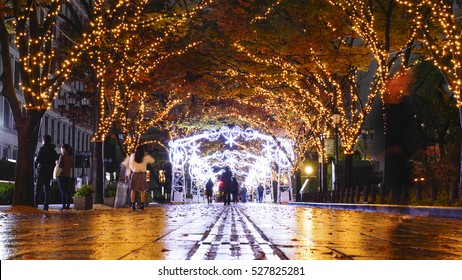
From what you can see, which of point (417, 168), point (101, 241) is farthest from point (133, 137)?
point (101, 241)

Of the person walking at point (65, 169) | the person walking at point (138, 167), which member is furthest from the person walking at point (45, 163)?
the person walking at point (138, 167)

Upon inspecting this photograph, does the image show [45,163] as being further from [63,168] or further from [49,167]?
[63,168]

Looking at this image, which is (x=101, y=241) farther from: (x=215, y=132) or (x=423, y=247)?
(x=215, y=132)

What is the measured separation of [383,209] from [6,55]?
36.2 ft

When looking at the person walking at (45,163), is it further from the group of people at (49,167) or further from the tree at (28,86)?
the tree at (28,86)

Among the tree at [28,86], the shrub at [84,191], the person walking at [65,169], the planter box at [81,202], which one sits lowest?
the planter box at [81,202]

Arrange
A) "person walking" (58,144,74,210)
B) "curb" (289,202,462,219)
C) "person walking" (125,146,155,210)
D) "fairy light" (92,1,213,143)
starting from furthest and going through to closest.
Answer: "fairy light" (92,1,213,143)
"person walking" (125,146,155,210)
"person walking" (58,144,74,210)
"curb" (289,202,462,219)

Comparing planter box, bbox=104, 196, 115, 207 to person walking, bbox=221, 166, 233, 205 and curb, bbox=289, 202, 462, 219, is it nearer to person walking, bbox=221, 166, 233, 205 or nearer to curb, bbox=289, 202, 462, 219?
curb, bbox=289, 202, 462, 219

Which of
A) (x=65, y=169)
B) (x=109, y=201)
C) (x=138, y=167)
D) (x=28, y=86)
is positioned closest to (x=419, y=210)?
(x=138, y=167)

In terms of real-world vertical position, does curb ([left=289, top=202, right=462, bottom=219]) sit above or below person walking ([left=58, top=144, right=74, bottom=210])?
below

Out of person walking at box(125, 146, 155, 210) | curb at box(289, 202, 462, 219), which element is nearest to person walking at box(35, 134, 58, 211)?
person walking at box(125, 146, 155, 210)

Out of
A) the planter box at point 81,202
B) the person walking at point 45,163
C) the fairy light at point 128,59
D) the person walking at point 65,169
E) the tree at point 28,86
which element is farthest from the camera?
the fairy light at point 128,59

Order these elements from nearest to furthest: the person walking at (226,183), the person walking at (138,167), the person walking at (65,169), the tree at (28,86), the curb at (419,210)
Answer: the curb at (419,210)
the tree at (28,86)
the person walking at (65,169)
the person walking at (138,167)
the person walking at (226,183)

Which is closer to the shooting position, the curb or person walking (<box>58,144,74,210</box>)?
the curb
